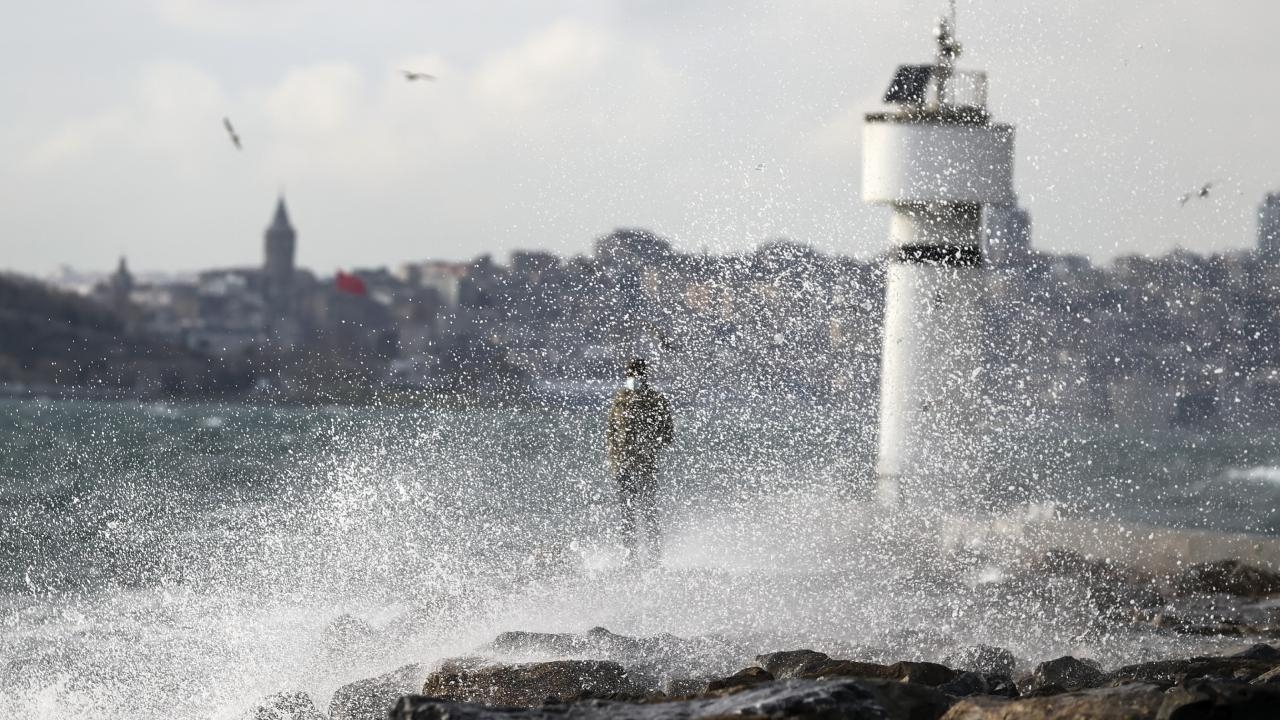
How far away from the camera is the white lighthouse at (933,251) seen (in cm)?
1934

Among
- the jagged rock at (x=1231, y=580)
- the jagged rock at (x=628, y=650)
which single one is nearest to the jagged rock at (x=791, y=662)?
the jagged rock at (x=628, y=650)

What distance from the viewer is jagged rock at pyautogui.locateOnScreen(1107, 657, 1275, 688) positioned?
9.48m

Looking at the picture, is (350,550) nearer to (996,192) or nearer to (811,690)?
(996,192)

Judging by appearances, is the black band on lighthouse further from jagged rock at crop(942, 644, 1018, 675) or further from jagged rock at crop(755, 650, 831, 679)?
jagged rock at crop(755, 650, 831, 679)

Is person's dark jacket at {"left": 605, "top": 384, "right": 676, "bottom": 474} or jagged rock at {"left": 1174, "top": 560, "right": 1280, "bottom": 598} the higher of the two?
person's dark jacket at {"left": 605, "top": 384, "right": 676, "bottom": 474}

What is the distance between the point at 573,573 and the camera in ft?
52.8

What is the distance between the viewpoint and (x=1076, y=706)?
732 centimetres

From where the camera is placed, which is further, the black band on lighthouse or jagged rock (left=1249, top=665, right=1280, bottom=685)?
the black band on lighthouse

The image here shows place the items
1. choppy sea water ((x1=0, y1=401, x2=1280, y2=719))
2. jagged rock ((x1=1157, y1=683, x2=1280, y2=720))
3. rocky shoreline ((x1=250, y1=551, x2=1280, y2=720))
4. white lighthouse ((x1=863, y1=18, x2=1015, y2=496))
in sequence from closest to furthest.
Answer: jagged rock ((x1=1157, y1=683, x2=1280, y2=720)) → rocky shoreline ((x1=250, y1=551, x2=1280, y2=720)) → choppy sea water ((x1=0, y1=401, x2=1280, y2=719)) → white lighthouse ((x1=863, y1=18, x2=1015, y2=496))

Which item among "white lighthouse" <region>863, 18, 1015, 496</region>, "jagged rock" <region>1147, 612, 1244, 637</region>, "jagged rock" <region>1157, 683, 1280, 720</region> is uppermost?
"white lighthouse" <region>863, 18, 1015, 496</region>

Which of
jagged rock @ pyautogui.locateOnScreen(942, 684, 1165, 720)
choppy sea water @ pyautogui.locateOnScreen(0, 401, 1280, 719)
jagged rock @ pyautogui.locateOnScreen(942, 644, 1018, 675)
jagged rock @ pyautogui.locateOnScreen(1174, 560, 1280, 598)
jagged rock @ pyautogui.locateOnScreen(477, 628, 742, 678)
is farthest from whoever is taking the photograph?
jagged rock @ pyautogui.locateOnScreen(1174, 560, 1280, 598)

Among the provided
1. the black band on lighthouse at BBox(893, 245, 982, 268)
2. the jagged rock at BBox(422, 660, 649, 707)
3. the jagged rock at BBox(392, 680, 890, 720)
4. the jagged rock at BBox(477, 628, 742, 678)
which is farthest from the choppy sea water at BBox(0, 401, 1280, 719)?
the jagged rock at BBox(392, 680, 890, 720)

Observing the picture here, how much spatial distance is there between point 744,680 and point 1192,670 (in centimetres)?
270

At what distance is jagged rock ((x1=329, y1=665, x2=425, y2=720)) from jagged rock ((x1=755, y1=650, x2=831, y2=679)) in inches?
85.0
